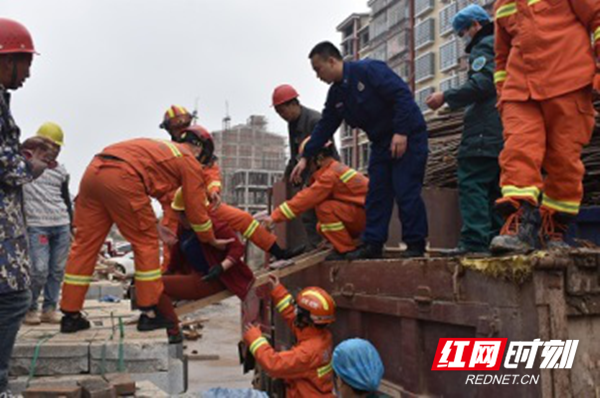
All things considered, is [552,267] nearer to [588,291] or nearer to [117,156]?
[588,291]

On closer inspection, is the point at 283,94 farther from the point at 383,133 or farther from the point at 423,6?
the point at 423,6

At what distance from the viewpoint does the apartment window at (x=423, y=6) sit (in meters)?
Result: 48.3

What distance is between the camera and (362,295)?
3688mm

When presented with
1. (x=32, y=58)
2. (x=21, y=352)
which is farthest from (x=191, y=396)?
(x=32, y=58)

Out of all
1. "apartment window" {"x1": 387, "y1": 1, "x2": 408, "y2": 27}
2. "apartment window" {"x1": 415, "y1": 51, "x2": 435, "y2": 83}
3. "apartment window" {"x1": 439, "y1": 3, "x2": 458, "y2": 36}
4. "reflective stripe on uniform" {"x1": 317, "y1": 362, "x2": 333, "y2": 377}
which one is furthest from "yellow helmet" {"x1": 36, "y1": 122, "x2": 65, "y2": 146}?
"apartment window" {"x1": 387, "y1": 1, "x2": 408, "y2": 27}

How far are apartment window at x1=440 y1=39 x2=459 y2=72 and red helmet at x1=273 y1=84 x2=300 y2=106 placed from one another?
4009 centimetres

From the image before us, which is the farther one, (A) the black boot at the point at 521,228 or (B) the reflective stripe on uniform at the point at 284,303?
(B) the reflective stripe on uniform at the point at 284,303

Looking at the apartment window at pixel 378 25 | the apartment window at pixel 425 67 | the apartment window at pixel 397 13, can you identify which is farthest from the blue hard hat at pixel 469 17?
the apartment window at pixel 378 25

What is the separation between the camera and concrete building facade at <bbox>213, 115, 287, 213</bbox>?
66.9m

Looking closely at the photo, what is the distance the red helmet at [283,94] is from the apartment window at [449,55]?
132 ft

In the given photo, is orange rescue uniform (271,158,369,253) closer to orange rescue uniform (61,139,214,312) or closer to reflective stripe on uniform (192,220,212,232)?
reflective stripe on uniform (192,220,212,232)

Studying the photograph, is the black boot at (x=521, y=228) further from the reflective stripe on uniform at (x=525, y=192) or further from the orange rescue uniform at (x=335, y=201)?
the orange rescue uniform at (x=335, y=201)

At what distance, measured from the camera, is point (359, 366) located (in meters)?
2.96

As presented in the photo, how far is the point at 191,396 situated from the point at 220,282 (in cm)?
129
